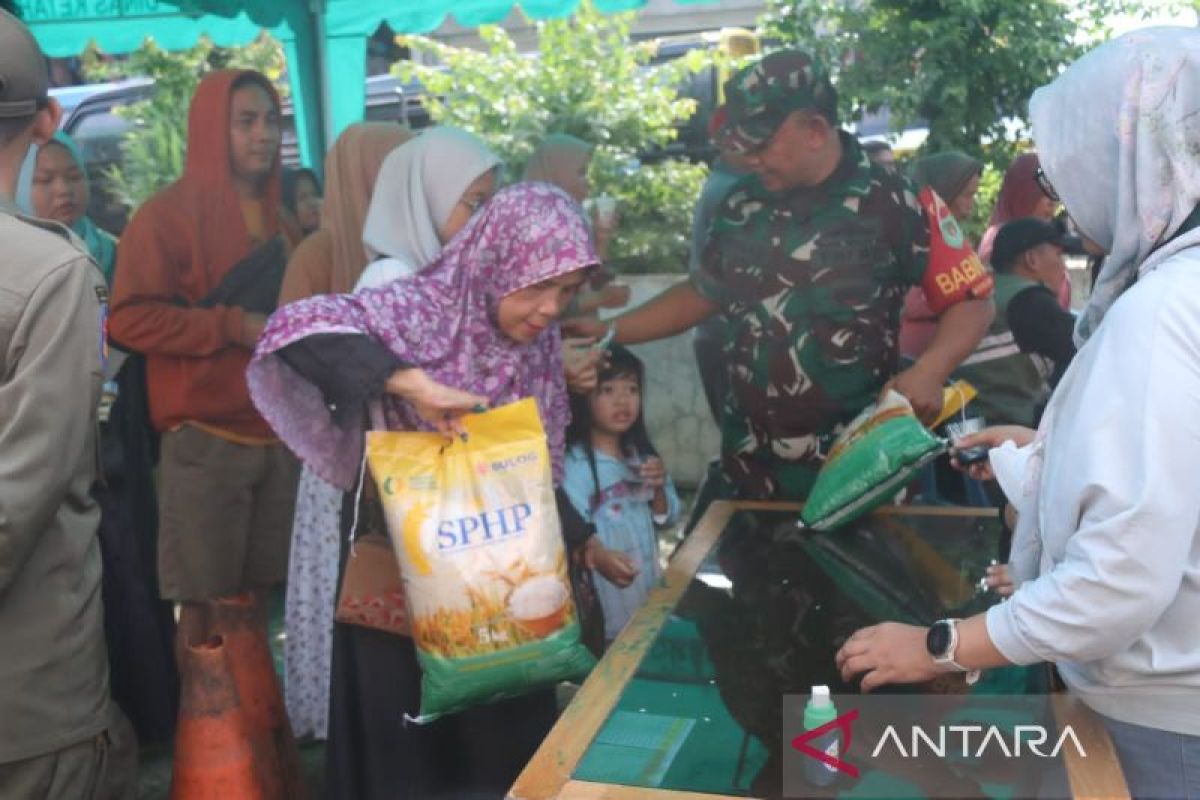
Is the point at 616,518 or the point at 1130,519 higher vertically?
the point at 1130,519

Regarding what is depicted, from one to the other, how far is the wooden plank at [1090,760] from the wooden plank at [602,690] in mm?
586

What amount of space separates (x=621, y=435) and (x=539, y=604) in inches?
54.1

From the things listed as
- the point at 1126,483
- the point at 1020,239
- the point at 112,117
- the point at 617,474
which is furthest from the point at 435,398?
the point at 112,117

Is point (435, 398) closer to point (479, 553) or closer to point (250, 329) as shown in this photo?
point (479, 553)

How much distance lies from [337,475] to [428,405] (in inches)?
12.2

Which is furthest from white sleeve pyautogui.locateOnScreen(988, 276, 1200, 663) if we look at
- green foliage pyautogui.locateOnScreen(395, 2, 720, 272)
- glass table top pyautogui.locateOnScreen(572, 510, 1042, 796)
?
green foliage pyautogui.locateOnScreen(395, 2, 720, 272)

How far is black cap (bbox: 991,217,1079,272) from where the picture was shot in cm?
371

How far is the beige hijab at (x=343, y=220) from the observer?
3.18 meters

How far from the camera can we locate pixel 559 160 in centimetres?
401

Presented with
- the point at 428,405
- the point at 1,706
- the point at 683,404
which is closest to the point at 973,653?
the point at 428,405

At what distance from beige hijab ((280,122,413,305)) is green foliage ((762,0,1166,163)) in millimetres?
2910

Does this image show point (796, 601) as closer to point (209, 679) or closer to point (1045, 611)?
point (1045, 611)

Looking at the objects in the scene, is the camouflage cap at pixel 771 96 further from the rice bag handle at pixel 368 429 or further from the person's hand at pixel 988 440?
the rice bag handle at pixel 368 429

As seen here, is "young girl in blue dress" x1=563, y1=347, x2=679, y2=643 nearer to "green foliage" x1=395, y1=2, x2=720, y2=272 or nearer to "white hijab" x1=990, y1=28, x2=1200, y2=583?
"white hijab" x1=990, y1=28, x2=1200, y2=583
